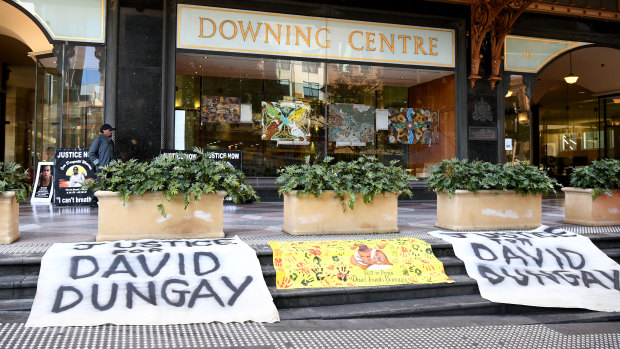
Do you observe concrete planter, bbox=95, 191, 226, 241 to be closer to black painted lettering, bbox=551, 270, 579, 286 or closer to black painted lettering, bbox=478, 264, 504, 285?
black painted lettering, bbox=478, 264, 504, 285

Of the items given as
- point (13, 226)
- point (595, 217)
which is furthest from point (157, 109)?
point (595, 217)

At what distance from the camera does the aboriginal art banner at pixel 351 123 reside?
1211cm

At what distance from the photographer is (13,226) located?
18.2 feet

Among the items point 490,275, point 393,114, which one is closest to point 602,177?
point 490,275

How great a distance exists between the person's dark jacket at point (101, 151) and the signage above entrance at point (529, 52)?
31.7 ft

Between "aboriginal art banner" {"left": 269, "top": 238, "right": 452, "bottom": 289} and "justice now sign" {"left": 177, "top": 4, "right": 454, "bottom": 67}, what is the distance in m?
6.83

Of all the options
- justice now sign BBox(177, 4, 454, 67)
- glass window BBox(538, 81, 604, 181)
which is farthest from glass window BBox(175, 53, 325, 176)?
glass window BBox(538, 81, 604, 181)

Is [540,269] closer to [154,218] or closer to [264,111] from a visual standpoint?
[154,218]

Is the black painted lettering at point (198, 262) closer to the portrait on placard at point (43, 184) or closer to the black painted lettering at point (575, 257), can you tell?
the black painted lettering at point (575, 257)

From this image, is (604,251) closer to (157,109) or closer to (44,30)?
(157,109)

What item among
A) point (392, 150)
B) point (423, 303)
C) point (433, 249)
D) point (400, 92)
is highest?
point (400, 92)

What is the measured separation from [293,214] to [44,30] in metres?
7.37

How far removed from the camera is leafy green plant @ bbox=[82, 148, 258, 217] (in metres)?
5.56

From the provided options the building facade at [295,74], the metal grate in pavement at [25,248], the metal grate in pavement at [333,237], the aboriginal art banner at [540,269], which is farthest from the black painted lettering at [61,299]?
the building facade at [295,74]
